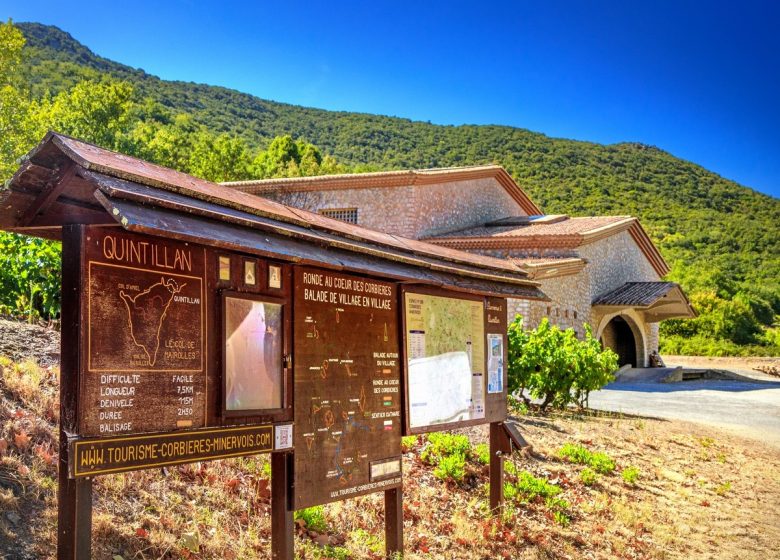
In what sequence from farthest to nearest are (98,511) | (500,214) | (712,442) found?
1. (500,214)
2. (712,442)
3. (98,511)

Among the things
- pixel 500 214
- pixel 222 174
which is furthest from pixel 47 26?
pixel 500 214

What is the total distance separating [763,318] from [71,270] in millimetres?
56266

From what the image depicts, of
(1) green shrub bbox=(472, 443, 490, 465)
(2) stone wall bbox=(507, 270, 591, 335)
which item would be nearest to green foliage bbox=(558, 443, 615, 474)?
(1) green shrub bbox=(472, 443, 490, 465)

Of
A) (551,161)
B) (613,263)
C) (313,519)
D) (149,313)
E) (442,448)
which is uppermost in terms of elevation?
(551,161)

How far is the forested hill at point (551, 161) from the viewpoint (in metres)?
61.9

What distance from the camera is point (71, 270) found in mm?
4105

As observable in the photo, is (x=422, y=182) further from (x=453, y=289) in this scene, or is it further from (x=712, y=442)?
(x=453, y=289)

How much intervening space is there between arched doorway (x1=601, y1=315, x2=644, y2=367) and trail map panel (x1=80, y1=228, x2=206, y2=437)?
31326mm

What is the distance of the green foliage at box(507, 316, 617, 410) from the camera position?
14.4 metres

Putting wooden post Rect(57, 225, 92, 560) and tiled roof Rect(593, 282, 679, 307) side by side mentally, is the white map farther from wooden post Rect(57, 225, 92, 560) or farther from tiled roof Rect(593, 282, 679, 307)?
tiled roof Rect(593, 282, 679, 307)

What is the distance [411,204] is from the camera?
25.7 meters

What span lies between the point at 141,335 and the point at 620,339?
108 feet

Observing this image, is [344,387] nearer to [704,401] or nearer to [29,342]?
[29,342]

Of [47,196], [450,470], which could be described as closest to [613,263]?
[450,470]
